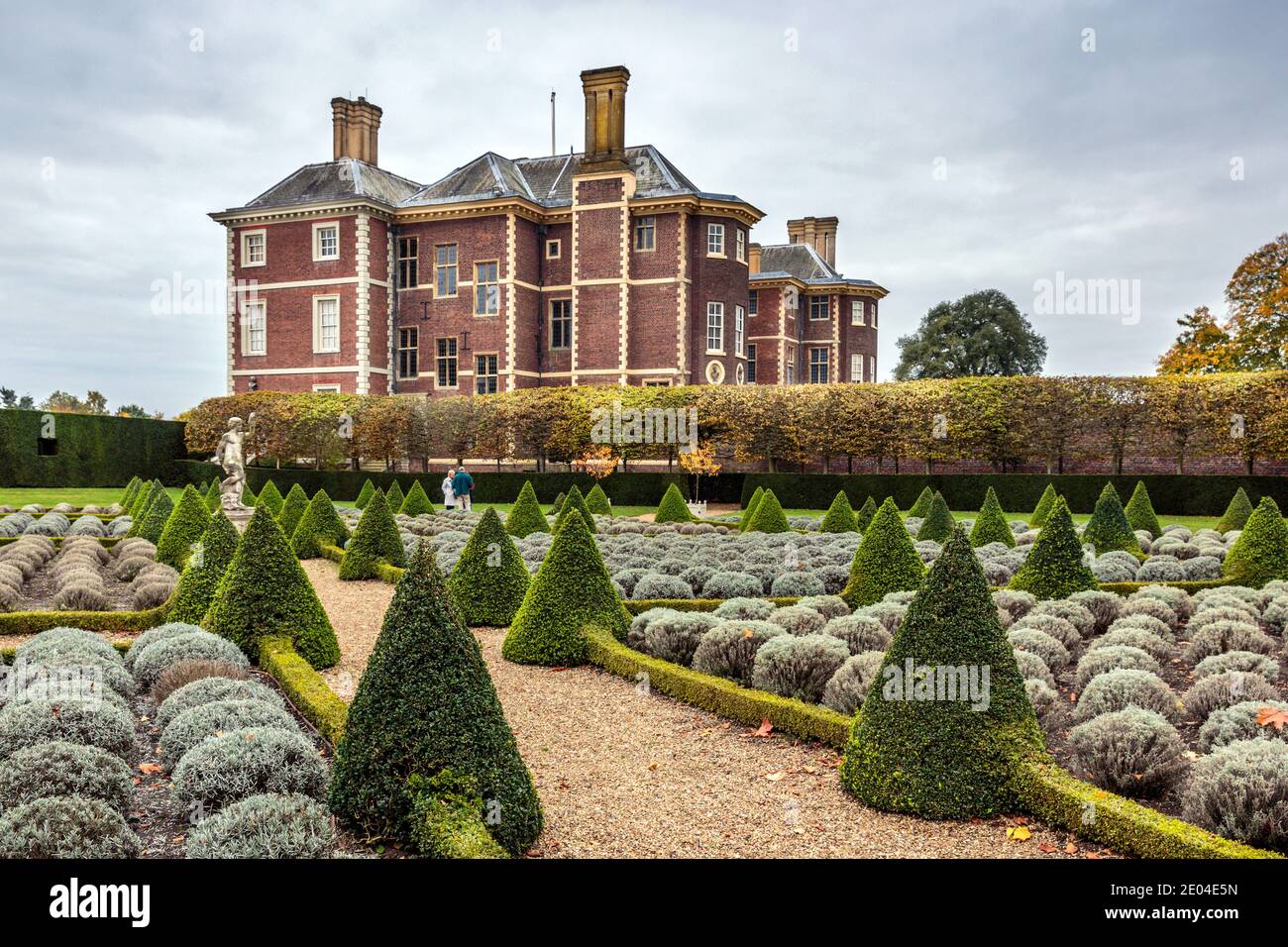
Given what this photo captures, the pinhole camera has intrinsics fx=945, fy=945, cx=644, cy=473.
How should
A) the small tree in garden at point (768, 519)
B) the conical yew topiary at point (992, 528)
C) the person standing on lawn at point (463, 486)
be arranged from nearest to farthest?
1. the conical yew topiary at point (992, 528)
2. the small tree in garden at point (768, 519)
3. the person standing on lawn at point (463, 486)

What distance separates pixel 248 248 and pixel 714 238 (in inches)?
777

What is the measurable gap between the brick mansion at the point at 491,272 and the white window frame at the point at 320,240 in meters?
0.06

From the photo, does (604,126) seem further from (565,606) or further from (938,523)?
(565,606)

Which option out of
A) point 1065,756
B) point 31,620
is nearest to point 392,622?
point 1065,756

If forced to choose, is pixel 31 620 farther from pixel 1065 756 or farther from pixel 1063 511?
pixel 1063 511

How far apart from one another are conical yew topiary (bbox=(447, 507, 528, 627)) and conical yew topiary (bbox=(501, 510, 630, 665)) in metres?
1.31

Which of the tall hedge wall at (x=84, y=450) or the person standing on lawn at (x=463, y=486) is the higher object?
the tall hedge wall at (x=84, y=450)

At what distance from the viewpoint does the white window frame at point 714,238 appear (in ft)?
121

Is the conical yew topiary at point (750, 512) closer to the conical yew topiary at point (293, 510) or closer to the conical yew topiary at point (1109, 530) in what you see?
the conical yew topiary at point (1109, 530)

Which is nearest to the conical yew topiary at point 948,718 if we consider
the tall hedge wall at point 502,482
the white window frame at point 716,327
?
the tall hedge wall at point 502,482

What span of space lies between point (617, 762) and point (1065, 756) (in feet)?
8.87

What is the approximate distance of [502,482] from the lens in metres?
28.6

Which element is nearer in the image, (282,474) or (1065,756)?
(1065,756)

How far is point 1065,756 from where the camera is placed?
569 centimetres
